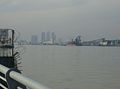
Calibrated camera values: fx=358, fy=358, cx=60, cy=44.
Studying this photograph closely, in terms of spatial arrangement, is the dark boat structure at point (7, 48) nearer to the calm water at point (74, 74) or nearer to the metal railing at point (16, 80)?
the calm water at point (74, 74)

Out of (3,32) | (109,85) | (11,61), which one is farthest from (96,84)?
(11,61)

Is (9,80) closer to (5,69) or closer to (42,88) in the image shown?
(5,69)

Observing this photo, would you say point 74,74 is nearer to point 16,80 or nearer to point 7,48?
point 7,48

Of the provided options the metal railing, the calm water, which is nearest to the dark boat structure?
the calm water

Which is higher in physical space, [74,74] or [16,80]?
[16,80]

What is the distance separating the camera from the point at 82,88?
3219 cm

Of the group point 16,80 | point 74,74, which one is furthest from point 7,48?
point 74,74

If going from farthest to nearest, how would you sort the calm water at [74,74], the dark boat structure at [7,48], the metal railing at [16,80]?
the calm water at [74,74], the dark boat structure at [7,48], the metal railing at [16,80]

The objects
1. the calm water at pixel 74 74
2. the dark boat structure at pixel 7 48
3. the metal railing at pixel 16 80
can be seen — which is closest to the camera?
the metal railing at pixel 16 80

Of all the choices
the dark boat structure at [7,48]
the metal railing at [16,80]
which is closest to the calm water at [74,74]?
the metal railing at [16,80]

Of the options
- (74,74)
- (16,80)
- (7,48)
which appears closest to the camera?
(16,80)

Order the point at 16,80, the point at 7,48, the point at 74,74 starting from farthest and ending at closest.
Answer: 1. the point at 74,74
2. the point at 7,48
3. the point at 16,80

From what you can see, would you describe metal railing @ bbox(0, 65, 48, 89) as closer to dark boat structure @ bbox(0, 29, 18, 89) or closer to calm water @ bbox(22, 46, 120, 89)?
calm water @ bbox(22, 46, 120, 89)

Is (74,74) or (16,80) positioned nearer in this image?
(16,80)
